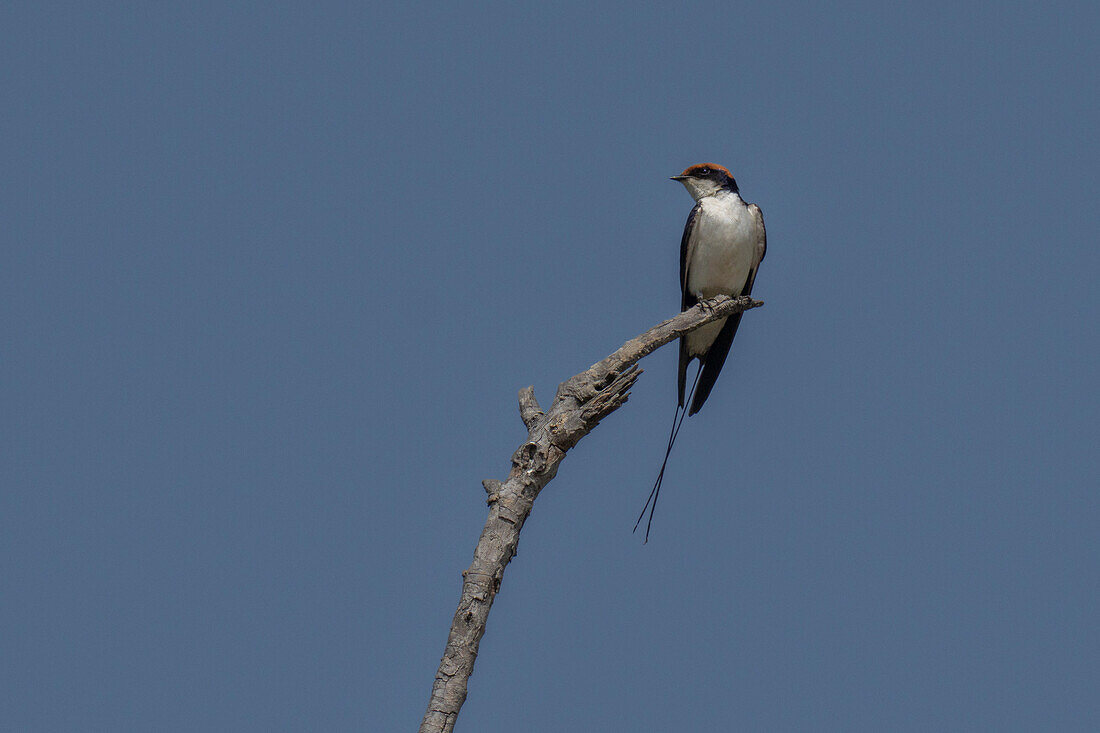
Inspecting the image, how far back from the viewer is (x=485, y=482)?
467 cm

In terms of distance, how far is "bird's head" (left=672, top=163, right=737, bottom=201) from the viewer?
22.2ft

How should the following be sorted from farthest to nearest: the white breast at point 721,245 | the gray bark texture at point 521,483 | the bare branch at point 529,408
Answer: the white breast at point 721,245, the bare branch at point 529,408, the gray bark texture at point 521,483

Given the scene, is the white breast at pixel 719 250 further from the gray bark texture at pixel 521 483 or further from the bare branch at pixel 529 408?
the bare branch at pixel 529 408

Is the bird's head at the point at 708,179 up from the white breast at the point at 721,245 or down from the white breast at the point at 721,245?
up

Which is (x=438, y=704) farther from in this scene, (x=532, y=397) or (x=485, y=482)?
(x=532, y=397)

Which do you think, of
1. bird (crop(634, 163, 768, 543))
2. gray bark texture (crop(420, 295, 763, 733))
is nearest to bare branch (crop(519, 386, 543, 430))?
gray bark texture (crop(420, 295, 763, 733))

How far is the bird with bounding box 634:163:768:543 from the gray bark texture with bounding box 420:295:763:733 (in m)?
1.54

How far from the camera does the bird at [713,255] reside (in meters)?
6.61

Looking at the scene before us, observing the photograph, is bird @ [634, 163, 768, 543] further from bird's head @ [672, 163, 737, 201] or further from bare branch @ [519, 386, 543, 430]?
bare branch @ [519, 386, 543, 430]

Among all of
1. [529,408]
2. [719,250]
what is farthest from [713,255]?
[529,408]

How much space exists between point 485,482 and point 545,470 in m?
0.32

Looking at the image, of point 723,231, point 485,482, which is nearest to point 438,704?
point 485,482

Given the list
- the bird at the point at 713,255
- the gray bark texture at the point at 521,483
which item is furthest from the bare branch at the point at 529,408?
the bird at the point at 713,255

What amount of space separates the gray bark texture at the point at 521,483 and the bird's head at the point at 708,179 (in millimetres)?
1909
